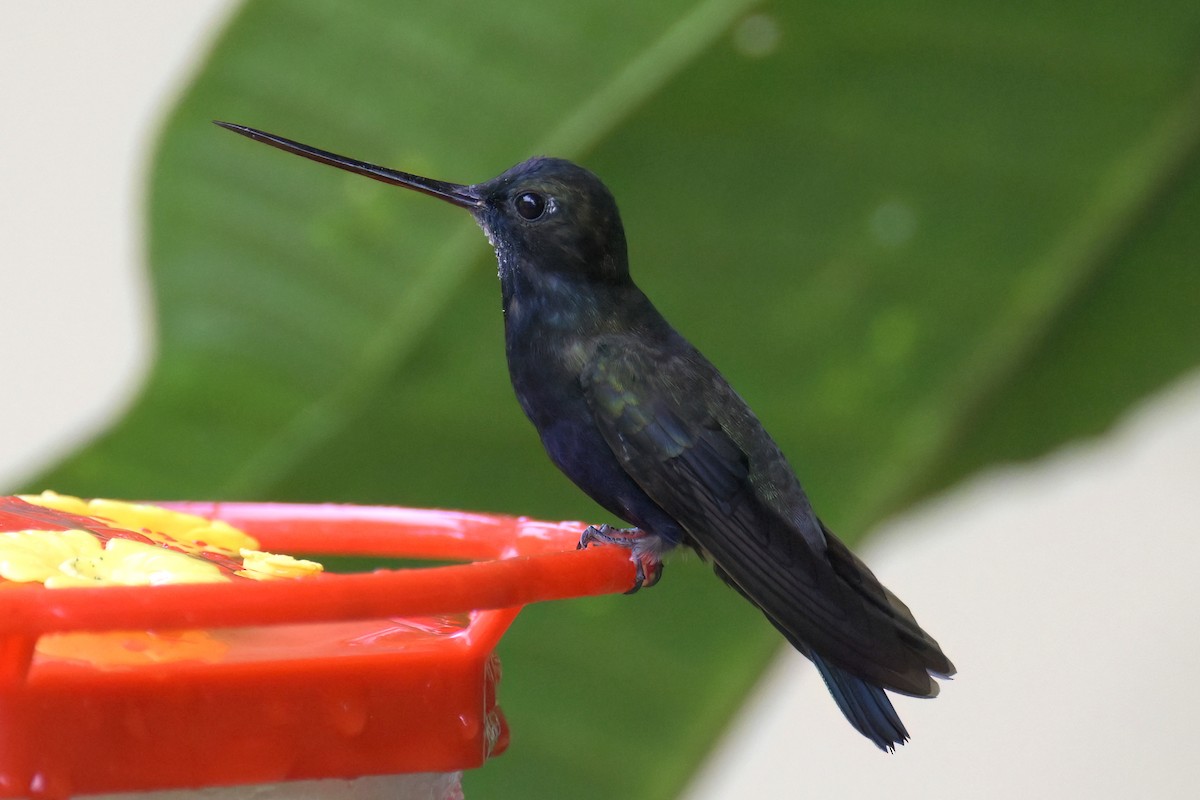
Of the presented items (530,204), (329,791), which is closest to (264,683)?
(329,791)

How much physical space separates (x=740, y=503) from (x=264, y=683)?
52 cm

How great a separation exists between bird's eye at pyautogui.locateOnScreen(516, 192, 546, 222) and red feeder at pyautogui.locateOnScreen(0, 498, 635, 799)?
53cm

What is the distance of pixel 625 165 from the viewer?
1.48 metres

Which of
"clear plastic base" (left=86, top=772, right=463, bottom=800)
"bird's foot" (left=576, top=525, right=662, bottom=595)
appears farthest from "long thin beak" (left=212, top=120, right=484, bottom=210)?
"clear plastic base" (left=86, top=772, right=463, bottom=800)

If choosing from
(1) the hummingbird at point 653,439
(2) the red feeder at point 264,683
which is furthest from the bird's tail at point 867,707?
(2) the red feeder at point 264,683

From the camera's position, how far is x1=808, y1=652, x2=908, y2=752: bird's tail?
113 centimetres

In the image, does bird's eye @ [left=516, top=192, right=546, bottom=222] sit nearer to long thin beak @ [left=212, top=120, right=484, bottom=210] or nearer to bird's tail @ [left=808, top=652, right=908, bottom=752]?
long thin beak @ [left=212, top=120, right=484, bottom=210]

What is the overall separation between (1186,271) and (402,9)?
865mm

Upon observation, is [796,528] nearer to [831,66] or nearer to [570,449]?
[570,449]

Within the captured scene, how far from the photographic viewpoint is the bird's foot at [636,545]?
1022mm

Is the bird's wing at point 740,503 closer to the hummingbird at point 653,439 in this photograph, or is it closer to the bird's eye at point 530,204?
the hummingbird at point 653,439

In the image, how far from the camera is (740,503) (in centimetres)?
117

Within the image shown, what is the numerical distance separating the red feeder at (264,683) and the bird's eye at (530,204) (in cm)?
53

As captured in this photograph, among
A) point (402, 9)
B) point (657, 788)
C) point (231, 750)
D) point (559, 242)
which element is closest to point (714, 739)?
point (657, 788)
